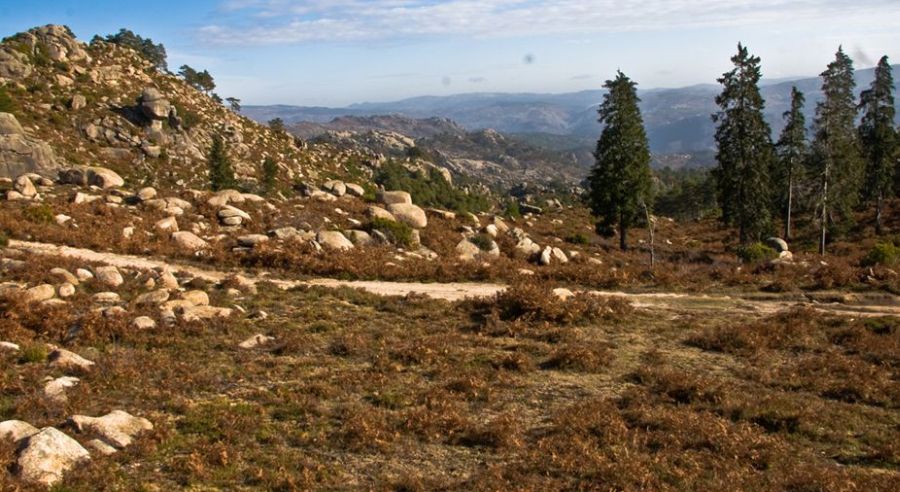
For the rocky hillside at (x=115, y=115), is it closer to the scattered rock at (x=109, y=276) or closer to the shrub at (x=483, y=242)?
the shrub at (x=483, y=242)

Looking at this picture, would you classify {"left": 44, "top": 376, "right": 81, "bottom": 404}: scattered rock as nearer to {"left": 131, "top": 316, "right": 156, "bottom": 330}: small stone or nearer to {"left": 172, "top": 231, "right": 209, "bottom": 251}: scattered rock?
{"left": 131, "top": 316, "right": 156, "bottom": 330}: small stone

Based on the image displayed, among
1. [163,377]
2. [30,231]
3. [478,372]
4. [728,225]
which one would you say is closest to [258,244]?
[30,231]

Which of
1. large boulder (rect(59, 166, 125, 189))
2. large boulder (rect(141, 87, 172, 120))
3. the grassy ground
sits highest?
large boulder (rect(141, 87, 172, 120))

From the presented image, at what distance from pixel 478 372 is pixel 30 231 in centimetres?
1958

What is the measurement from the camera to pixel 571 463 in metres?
9.67

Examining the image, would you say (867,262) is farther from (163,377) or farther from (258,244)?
(163,377)

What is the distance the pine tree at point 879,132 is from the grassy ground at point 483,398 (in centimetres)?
5179

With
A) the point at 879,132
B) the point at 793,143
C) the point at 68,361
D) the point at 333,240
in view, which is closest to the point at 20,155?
the point at 333,240

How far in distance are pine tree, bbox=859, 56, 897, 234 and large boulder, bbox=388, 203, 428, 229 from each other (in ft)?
153

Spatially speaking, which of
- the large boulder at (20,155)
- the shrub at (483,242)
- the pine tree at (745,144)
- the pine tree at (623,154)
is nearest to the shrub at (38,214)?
the large boulder at (20,155)

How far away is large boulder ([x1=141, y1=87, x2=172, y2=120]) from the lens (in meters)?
76.5

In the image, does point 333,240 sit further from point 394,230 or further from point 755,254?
point 755,254

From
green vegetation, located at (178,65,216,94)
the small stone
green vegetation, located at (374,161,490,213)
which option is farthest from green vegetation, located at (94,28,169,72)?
the small stone

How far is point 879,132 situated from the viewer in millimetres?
59375
